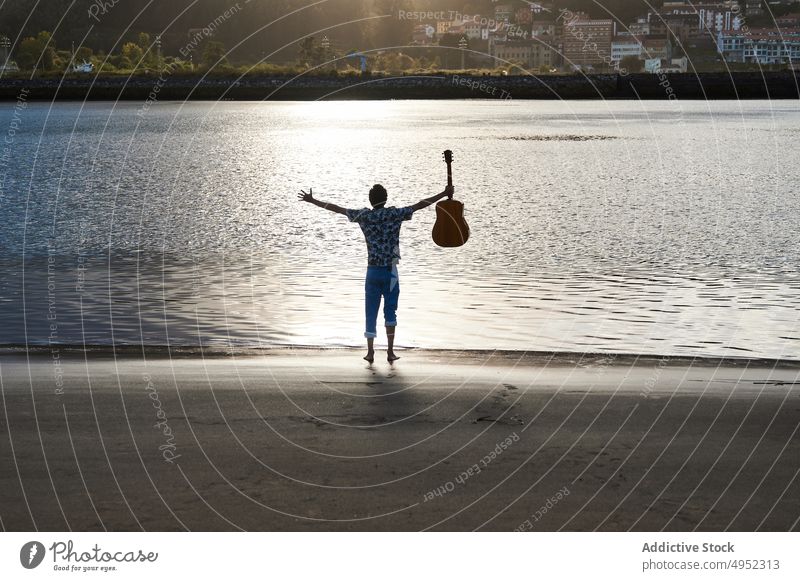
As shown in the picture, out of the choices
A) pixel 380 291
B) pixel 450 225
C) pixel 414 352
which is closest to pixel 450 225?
pixel 450 225

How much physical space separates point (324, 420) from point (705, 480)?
3979mm

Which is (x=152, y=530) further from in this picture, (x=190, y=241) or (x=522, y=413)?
(x=190, y=241)

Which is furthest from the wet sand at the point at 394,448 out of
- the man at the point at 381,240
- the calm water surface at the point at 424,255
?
the calm water surface at the point at 424,255

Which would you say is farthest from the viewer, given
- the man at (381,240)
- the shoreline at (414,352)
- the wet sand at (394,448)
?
the shoreline at (414,352)

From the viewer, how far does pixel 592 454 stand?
11.5 meters

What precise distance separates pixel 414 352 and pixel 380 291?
7.08 feet

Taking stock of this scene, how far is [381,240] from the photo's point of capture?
53.0 ft

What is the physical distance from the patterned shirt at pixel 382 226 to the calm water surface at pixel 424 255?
157 inches

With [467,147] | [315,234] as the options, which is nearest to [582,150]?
[467,147]

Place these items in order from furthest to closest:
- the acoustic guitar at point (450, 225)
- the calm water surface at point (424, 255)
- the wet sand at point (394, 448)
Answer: the calm water surface at point (424, 255) < the acoustic guitar at point (450, 225) < the wet sand at point (394, 448)

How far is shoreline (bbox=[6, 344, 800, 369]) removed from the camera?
17938 mm

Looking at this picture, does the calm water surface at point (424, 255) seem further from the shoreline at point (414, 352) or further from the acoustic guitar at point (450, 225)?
the acoustic guitar at point (450, 225)

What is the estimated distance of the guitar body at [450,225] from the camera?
1678cm

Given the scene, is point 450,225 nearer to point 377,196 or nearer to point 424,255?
point 377,196
